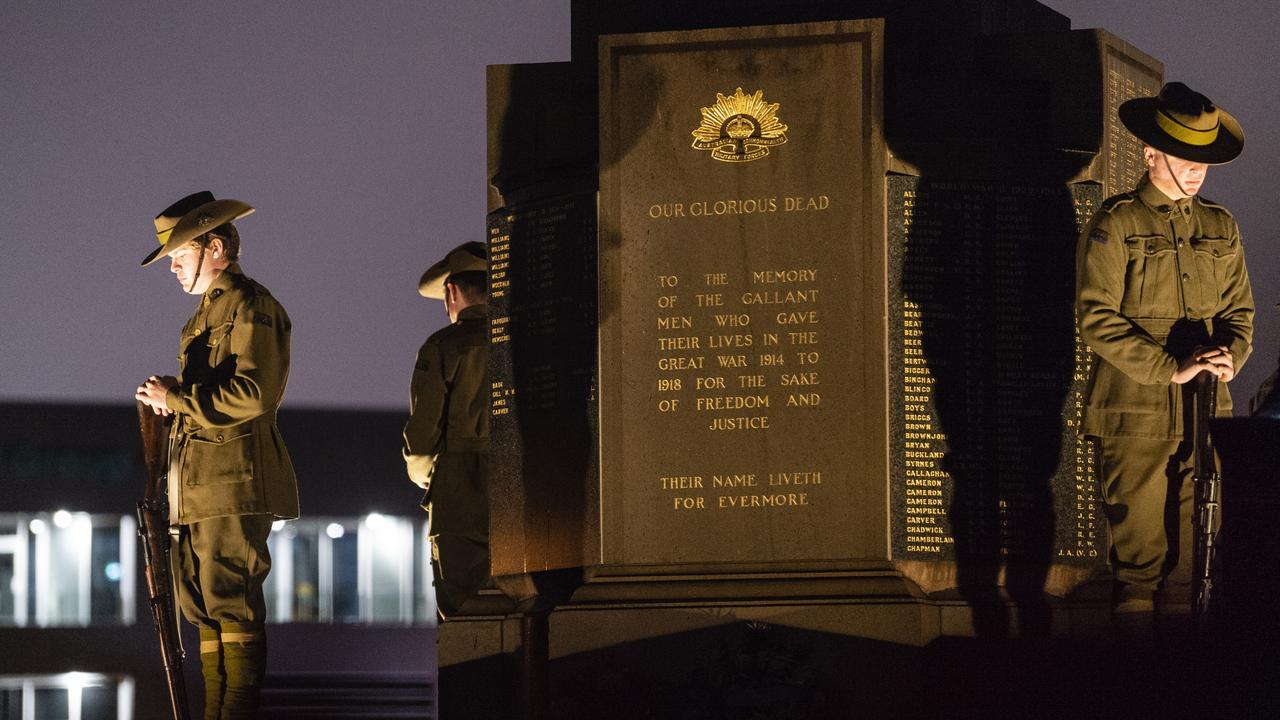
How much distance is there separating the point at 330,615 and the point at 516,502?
23880mm

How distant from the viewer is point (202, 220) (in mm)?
11531

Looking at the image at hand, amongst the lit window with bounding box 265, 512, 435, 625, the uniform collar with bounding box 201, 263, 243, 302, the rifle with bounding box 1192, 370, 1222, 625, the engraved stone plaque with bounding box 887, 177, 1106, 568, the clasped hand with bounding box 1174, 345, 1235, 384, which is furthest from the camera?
the lit window with bounding box 265, 512, 435, 625

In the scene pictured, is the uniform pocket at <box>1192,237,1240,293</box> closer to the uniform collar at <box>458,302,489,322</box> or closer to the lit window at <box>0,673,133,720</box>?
the uniform collar at <box>458,302,489,322</box>

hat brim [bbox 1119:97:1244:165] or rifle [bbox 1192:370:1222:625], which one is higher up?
hat brim [bbox 1119:97:1244:165]

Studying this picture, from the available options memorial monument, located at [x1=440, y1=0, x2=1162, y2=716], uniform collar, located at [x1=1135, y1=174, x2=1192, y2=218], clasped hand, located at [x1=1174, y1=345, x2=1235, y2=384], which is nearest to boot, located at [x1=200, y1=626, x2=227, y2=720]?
memorial monument, located at [x1=440, y1=0, x2=1162, y2=716]

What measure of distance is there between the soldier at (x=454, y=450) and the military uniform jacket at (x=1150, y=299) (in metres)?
3.72

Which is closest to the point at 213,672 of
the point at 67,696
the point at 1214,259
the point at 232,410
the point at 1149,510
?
the point at 232,410

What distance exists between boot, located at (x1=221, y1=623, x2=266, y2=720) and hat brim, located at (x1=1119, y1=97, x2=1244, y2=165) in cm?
460

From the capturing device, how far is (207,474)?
36.6 feet

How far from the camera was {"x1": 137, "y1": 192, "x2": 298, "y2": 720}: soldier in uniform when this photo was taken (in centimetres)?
1108

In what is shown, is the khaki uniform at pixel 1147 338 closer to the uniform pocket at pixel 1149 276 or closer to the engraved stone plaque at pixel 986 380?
the uniform pocket at pixel 1149 276

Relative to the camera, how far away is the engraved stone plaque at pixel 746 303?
1112 centimetres

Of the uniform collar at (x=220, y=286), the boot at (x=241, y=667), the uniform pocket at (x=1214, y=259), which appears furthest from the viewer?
the uniform collar at (x=220, y=286)

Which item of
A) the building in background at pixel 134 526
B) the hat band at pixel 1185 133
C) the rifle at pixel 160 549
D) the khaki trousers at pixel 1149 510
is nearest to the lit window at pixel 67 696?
the rifle at pixel 160 549
